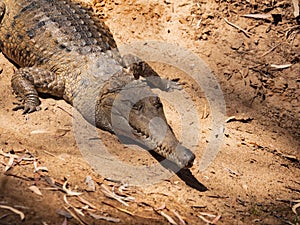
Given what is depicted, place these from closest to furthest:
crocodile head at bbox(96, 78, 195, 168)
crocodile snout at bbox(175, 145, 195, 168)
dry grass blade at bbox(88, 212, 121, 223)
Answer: dry grass blade at bbox(88, 212, 121, 223)
crocodile snout at bbox(175, 145, 195, 168)
crocodile head at bbox(96, 78, 195, 168)

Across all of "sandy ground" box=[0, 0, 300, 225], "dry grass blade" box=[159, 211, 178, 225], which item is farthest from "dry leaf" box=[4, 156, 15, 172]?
"dry grass blade" box=[159, 211, 178, 225]

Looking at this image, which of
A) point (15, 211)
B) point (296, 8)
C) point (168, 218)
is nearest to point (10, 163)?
point (15, 211)

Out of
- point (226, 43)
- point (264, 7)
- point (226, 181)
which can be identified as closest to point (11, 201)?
point (226, 181)

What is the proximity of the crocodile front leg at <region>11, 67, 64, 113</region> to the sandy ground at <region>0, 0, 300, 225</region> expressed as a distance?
0.11 metres

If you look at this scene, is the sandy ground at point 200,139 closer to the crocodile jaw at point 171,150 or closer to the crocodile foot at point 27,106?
the crocodile foot at point 27,106

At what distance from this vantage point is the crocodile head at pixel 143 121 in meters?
3.72

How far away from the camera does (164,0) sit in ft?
17.7

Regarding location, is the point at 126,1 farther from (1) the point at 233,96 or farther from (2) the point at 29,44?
(1) the point at 233,96

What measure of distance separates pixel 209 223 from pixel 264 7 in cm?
277

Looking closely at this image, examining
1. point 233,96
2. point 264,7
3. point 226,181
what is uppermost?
point 264,7

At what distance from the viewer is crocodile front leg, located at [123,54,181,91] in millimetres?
5031

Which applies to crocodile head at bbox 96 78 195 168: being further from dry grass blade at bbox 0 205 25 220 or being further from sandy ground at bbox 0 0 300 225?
dry grass blade at bbox 0 205 25 220

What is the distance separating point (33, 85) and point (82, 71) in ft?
1.66

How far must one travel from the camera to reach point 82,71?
466 centimetres
